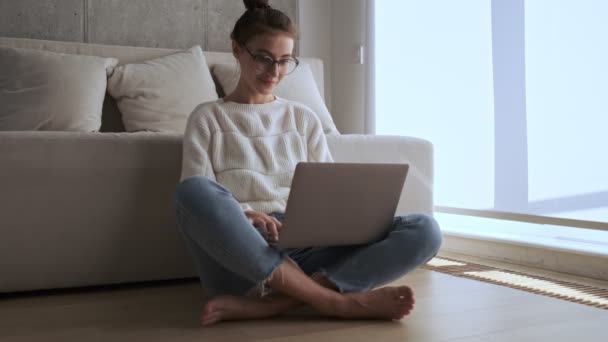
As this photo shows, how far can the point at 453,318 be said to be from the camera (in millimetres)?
1881

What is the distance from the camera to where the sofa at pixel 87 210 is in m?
2.21

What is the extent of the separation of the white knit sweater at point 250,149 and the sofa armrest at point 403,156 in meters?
0.52

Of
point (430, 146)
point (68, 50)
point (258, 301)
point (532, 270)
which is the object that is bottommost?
point (532, 270)

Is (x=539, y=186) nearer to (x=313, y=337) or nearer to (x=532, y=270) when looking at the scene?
(x=532, y=270)

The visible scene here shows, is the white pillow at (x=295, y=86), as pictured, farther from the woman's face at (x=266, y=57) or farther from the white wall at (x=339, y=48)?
the woman's face at (x=266, y=57)

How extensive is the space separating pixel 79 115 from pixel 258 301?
129cm

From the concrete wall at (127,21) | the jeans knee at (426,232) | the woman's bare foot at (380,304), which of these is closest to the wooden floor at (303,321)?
the woman's bare foot at (380,304)

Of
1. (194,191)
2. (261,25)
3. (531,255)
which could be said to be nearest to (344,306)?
(194,191)

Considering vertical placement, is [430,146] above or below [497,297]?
above

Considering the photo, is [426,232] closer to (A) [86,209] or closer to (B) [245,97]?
(B) [245,97]

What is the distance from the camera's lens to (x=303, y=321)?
1863 millimetres

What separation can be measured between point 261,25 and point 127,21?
1663mm

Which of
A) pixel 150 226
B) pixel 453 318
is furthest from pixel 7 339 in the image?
pixel 453 318

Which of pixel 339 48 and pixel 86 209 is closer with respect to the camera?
pixel 86 209
